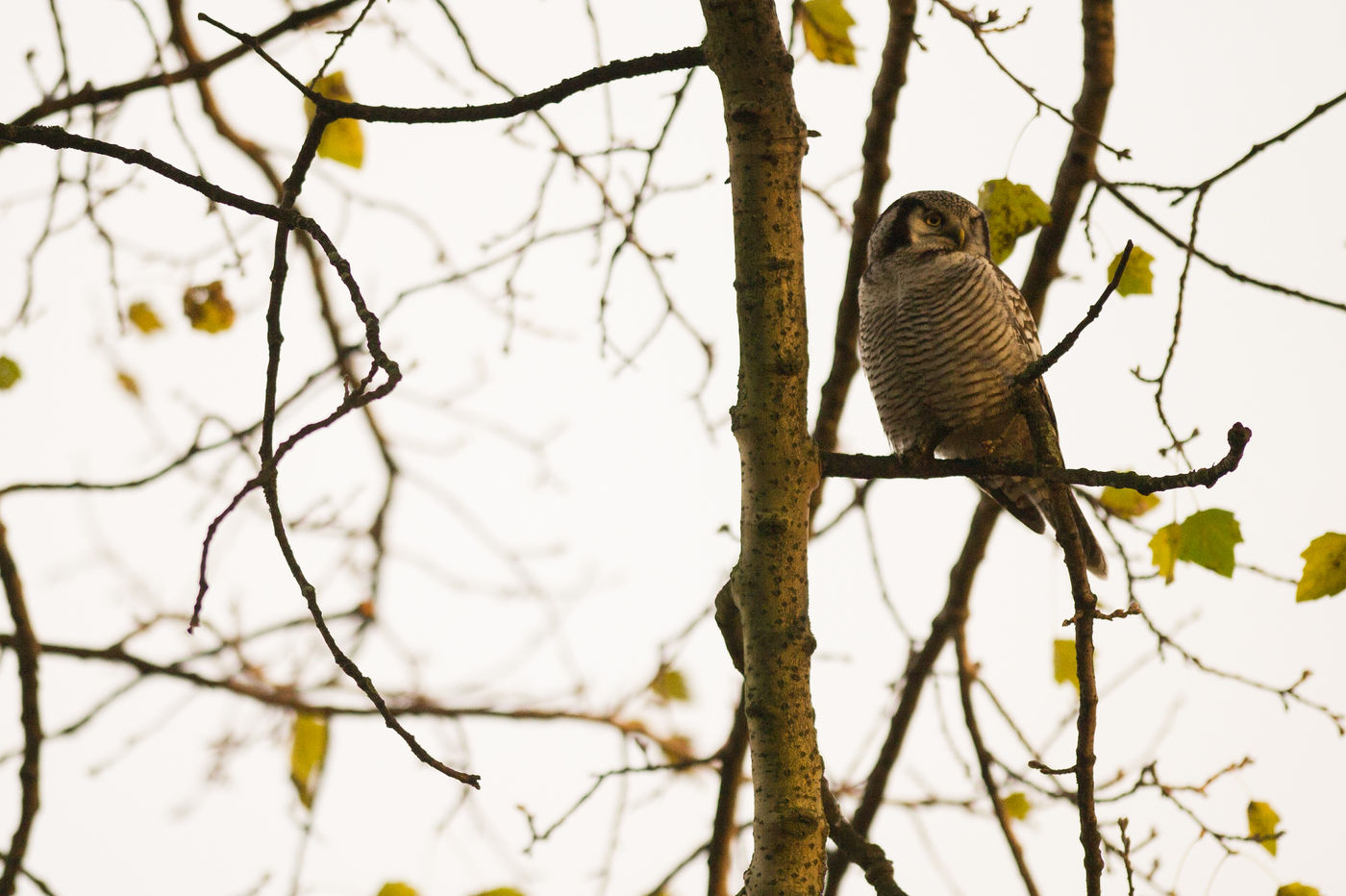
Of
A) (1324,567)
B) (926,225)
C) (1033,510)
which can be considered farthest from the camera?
(926,225)

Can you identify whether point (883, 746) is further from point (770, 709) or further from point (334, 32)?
point (334, 32)

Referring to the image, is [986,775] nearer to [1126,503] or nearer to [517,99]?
[1126,503]

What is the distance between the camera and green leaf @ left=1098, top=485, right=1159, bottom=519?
3.37m

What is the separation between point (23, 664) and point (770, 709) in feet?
7.65

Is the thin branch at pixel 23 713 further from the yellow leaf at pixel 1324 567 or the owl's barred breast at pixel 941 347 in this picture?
the yellow leaf at pixel 1324 567

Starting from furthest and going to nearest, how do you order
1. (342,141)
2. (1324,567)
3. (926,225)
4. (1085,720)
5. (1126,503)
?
1. (926,225)
2. (1126,503)
3. (342,141)
4. (1324,567)
5. (1085,720)

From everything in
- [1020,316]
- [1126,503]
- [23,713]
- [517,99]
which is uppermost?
[1020,316]

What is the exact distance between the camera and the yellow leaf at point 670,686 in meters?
3.80

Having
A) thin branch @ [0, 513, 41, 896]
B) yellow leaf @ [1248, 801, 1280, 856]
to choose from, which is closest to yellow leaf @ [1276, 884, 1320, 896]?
yellow leaf @ [1248, 801, 1280, 856]

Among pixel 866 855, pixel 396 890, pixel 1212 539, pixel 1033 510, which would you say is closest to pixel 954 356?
pixel 1033 510

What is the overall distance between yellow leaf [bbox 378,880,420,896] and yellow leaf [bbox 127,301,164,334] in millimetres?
2258

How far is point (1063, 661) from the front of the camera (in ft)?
10.1

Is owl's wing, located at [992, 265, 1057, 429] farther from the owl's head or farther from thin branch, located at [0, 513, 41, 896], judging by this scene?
thin branch, located at [0, 513, 41, 896]

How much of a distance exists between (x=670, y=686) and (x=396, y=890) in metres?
1.65
